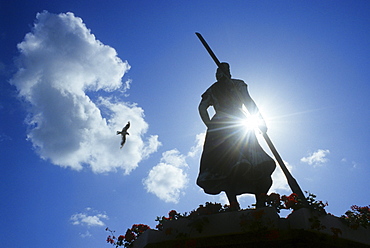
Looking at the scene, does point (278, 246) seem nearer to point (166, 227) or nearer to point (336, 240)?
point (336, 240)

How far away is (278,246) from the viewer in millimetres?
4848

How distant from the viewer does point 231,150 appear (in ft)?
22.6

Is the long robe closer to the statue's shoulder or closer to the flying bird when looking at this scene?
the statue's shoulder

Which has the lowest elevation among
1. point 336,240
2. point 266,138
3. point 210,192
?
point 336,240

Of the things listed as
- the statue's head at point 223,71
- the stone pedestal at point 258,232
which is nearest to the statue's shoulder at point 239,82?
the statue's head at point 223,71

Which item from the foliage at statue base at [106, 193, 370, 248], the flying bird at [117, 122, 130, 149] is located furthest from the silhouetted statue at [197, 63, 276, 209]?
the flying bird at [117, 122, 130, 149]

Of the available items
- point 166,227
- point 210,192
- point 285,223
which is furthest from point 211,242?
point 210,192

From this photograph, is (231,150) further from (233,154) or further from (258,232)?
(258,232)

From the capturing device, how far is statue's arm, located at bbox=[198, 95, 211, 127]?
25.4 feet

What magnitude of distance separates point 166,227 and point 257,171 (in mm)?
2286

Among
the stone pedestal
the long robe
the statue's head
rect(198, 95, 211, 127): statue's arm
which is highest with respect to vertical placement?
the statue's head

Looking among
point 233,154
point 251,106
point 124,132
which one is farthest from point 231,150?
point 124,132

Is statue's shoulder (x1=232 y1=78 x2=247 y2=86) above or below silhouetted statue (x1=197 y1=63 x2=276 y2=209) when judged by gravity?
above

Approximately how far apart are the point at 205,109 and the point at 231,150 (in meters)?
1.48
